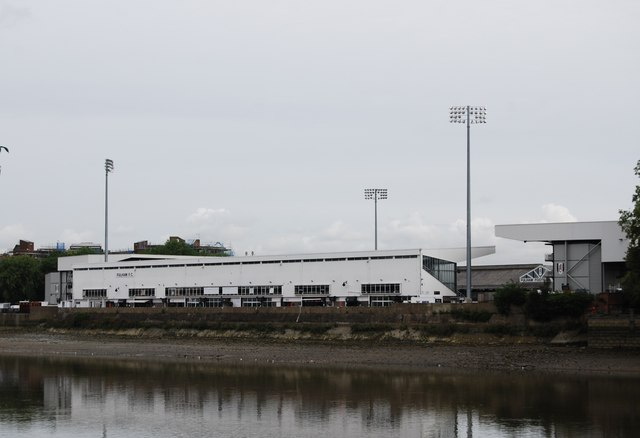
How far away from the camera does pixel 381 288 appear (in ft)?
346

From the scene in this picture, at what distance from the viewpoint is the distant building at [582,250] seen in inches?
3423

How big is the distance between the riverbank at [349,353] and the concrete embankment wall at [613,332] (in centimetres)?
101

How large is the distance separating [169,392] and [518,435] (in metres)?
26.2

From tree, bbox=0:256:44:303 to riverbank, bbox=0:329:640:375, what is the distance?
49793 mm

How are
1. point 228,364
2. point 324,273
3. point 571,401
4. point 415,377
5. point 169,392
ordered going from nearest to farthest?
point 571,401, point 169,392, point 415,377, point 228,364, point 324,273

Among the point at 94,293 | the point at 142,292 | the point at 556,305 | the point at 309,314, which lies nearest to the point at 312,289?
the point at 309,314

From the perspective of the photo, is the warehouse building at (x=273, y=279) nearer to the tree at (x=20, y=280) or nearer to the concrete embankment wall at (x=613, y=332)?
the concrete embankment wall at (x=613, y=332)

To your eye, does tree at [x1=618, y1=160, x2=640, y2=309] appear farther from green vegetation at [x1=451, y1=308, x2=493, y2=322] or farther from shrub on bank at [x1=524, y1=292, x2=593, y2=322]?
green vegetation at [x1=451, y1=308, x2=493, y2=322]

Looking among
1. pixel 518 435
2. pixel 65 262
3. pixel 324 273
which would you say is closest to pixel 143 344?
pixel 324 273

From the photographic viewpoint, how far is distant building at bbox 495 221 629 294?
3423 inches

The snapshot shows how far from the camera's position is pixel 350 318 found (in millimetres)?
98688

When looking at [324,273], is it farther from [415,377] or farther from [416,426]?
[416,426]

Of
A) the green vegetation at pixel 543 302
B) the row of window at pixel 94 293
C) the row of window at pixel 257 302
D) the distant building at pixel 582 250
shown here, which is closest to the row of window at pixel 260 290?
the row of window at pixel 257 302

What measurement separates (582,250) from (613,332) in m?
14.8
